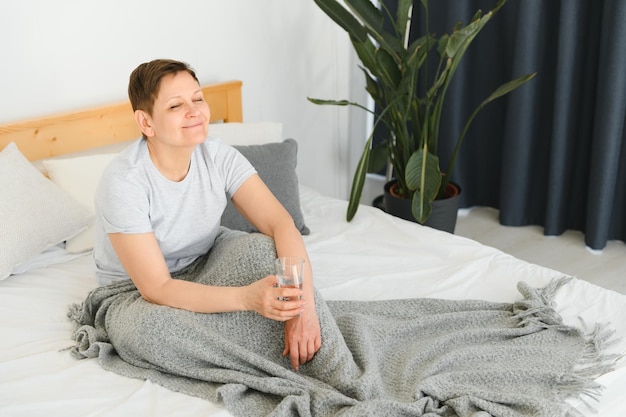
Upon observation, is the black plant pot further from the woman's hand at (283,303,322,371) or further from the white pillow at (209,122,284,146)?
the woman's hand at (283,303,322,371)

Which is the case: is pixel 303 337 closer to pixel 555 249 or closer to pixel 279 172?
pixel 279 172

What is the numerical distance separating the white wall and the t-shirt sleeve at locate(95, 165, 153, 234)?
0.90m

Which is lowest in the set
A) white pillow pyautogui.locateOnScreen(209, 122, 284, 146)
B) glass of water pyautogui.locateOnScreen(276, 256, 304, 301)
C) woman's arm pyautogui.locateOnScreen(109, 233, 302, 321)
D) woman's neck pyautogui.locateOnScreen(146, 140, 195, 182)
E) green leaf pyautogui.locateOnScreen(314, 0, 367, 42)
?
woman's arm pyautogui.locateOnScreen(109, 233, 302, 321)

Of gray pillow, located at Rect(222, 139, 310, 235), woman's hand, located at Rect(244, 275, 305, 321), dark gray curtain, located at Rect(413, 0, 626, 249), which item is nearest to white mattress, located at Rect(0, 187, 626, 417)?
gray pillow, located at Rect(222, 139, 310, 235)

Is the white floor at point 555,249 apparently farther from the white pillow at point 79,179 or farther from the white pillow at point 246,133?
the white pillow at point 79,179

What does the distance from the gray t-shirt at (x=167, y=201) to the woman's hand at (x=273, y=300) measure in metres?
0.33

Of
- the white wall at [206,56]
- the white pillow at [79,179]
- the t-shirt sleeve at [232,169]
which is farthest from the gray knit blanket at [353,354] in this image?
the white wall at [206,56]

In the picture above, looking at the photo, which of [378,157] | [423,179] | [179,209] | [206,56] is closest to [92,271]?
[179,209]

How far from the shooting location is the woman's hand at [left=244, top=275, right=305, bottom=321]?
4.85 ft

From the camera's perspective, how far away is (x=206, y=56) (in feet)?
9.57

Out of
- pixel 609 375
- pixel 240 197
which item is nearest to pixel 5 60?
pixel 240 197

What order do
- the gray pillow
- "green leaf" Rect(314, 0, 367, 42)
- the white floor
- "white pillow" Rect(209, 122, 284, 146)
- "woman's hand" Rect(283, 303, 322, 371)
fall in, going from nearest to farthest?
"woman's hand" Rect(283, 303, 322, 371) < the gray pillow < "white pillow" Rect(209, 122, 284, 146) < "green leaf" Rect(314, 0, 367, 42) < the white floor

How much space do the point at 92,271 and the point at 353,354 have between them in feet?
3.10

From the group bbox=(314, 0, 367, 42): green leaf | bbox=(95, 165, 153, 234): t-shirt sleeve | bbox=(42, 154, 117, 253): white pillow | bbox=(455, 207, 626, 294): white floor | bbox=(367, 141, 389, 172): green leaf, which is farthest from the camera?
bbox=(367, 141, 389, 172): green leaf
